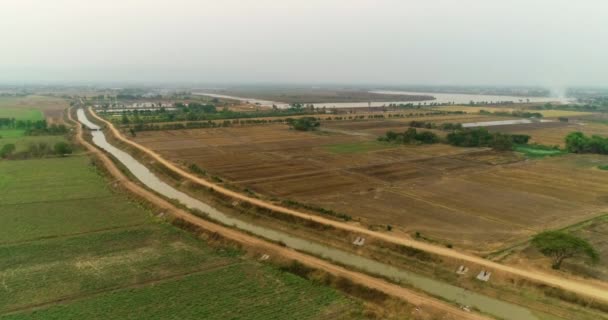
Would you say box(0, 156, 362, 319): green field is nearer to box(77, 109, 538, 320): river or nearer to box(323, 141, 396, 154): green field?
box(77, 109, 538, 320): river

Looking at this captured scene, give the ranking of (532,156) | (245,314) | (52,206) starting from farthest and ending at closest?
(532,156) → (52,206) → (245,314)

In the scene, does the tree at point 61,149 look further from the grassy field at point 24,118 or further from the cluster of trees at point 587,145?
the cluster of trees at point 587,145

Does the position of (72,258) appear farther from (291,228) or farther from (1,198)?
(1,198)

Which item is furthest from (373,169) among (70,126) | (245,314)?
(70,126)

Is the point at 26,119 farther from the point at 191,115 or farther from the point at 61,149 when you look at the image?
the point at 61,149

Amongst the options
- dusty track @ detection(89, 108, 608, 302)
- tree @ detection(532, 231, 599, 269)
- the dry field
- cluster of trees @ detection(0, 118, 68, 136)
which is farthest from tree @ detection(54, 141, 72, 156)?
tree @ detection(532, 231, 599, 269)

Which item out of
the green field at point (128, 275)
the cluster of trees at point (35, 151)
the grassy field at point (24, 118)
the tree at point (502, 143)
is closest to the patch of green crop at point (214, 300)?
the green field at point (128, 275)
